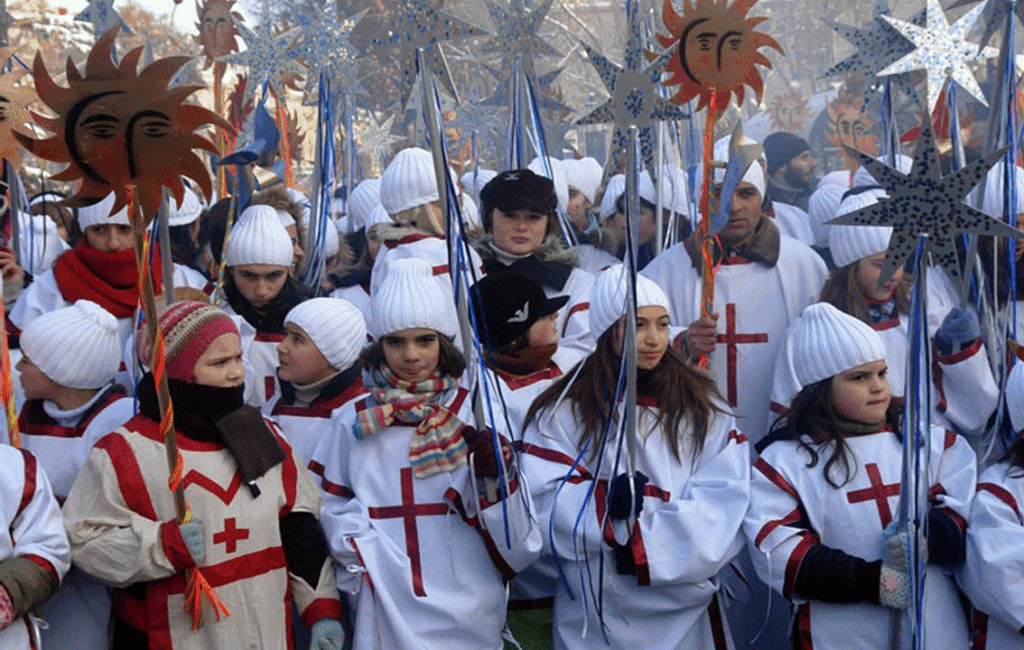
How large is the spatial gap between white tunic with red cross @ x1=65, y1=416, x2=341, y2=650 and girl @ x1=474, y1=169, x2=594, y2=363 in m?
1.82

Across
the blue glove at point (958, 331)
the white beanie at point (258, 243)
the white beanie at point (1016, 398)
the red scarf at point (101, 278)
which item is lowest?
the white beanie at point (1016, 398)

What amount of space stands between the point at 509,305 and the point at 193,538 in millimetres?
1475

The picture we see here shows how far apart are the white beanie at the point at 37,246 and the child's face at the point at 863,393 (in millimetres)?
4374

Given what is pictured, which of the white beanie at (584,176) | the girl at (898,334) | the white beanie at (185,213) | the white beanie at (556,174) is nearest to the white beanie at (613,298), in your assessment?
the girl at (898,334)

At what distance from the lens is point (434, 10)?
4.07 m

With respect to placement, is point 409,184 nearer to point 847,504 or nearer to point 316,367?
point 316,367

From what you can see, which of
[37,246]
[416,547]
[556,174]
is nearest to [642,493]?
[416,547]

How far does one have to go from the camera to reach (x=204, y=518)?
11.8 feet

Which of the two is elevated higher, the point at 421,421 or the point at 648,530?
the point at 421,421

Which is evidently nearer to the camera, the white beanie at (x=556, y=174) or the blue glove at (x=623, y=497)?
the blue glove at (x=623, y=497)

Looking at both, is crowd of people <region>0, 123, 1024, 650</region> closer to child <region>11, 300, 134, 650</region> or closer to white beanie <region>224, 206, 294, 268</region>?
child <region>11, 300, 134, 650</region>

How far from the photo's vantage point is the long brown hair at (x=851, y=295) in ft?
16.3

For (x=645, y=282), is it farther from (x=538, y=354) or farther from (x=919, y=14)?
(x=919, y=14)

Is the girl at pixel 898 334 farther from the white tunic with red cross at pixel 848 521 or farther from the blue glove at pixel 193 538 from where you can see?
the blue glove at pixel 193 538
